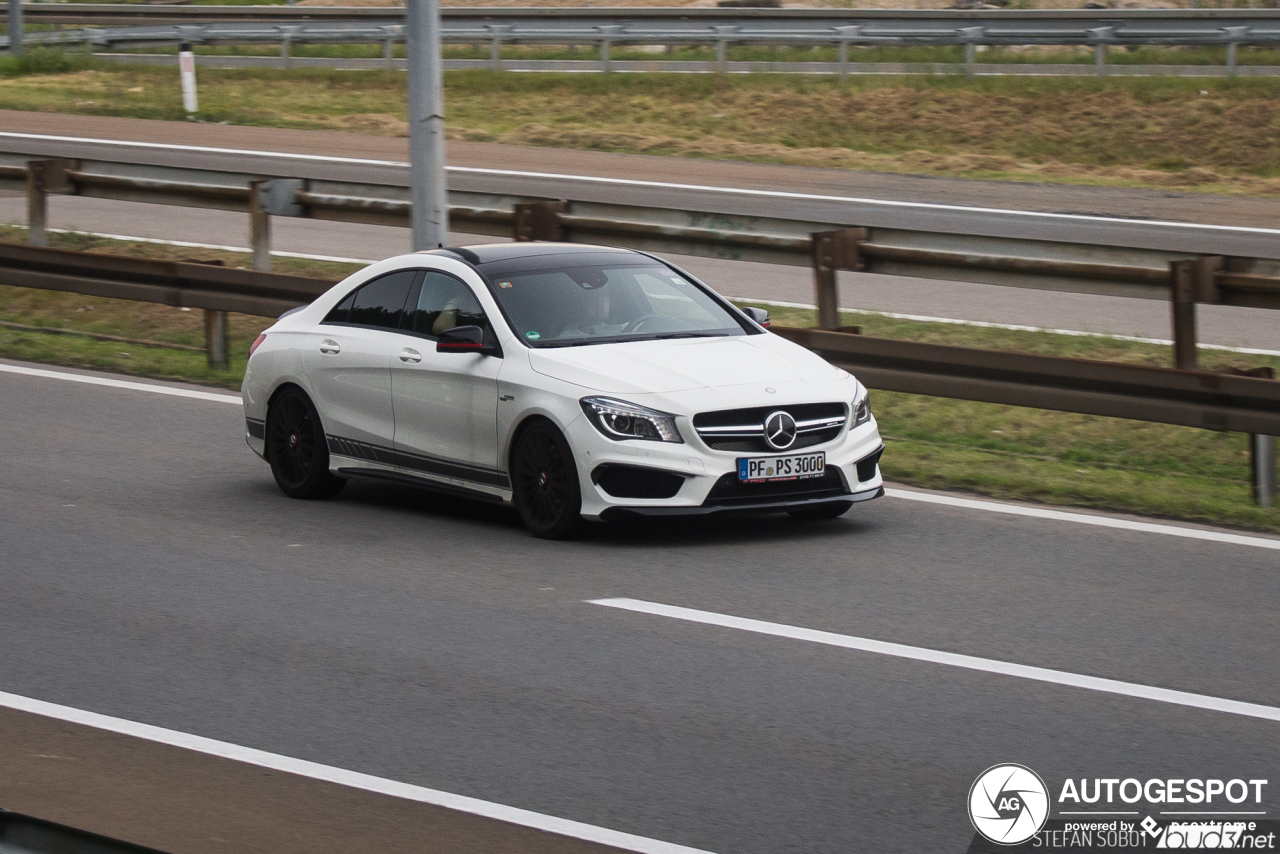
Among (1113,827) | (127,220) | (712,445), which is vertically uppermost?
(127,220)

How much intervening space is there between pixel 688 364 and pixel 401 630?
2.39 m

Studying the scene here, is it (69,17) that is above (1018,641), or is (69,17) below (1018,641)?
above

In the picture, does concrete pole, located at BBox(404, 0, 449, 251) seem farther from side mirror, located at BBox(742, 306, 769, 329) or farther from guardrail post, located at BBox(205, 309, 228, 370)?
side mirror, located at BBox(742, 306, 769, 329)

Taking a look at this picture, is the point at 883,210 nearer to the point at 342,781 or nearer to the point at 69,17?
the point at 342,781

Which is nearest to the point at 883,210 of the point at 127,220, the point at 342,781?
the point at 127,220

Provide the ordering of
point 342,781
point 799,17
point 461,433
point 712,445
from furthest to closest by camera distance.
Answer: point 799,17, point 461,433, point 712,445, point 342,781

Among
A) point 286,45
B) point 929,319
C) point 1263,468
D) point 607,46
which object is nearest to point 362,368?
point 1263,468

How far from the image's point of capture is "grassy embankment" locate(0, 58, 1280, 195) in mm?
24844

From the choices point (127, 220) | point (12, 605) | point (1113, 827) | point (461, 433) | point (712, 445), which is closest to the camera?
point (1113, 827)

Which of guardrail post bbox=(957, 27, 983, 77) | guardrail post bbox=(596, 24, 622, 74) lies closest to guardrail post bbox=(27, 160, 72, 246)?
guardrail post bbox=(596, 24, 622, 74)

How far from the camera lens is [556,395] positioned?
9.08 metres

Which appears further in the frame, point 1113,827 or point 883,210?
point 883,210

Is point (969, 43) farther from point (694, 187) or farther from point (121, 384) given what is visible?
point (121, 384)

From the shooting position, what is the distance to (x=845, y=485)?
9.25 meters
